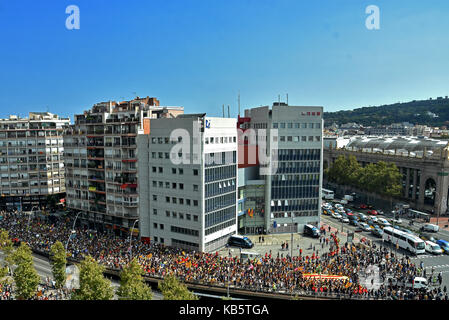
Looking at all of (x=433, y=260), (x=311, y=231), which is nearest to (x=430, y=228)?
(x=433, y=260)

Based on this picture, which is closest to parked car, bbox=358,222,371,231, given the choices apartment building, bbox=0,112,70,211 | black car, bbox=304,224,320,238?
black car, bbox=304,224,320,238

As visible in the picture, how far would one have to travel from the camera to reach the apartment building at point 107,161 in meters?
63.5

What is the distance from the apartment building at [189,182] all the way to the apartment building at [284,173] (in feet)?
18.9

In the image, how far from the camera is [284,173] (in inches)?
2625

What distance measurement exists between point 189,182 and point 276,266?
1859 centimetres

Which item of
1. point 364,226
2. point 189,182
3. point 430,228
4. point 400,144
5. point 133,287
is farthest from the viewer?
point 400,144

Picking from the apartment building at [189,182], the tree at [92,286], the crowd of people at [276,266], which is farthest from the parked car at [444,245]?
the tree at [92,286]

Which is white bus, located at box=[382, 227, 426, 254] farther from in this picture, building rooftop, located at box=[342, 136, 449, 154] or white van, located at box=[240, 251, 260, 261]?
building rooftop, located at box=[342, 136, 449, 154]

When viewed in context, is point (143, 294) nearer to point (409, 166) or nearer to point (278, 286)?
point (278, 286)

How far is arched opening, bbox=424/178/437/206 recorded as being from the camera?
8526 cm

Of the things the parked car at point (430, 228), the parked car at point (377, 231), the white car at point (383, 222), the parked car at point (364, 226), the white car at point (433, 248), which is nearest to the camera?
the white car at point (433, 248)

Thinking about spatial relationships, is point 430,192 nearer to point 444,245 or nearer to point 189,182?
point 444,245

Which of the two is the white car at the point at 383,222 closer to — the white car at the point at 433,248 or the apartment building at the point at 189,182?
the white car at the point at 433,248

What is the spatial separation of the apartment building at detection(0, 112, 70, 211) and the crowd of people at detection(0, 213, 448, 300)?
1287 inches
